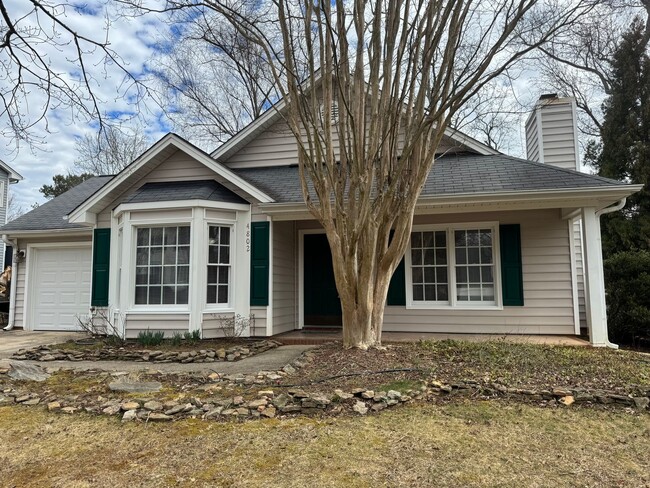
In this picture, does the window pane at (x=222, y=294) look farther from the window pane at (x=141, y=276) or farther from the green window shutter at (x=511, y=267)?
the green window shutter at (x=511, y=267)

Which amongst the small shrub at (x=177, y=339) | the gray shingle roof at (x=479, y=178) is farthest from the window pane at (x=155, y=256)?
the gray shingle roof at (x=479, y=178)

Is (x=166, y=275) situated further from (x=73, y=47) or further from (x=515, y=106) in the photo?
(x=515, y=106)

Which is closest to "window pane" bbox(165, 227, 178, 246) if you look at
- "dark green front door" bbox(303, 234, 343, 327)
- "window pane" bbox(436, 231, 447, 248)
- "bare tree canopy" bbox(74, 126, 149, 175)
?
"dark green front door" bbox(303, 234, 343, 327)

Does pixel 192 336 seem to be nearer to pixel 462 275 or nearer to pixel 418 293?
pixel 418 293

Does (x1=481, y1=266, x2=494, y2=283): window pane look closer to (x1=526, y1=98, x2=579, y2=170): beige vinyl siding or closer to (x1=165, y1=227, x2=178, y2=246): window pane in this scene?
(x1=526, y1=98, x2=579, y2=170): beige vinyl siding

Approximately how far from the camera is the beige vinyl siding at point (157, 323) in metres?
7.68

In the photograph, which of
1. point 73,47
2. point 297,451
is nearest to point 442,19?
point 73,47

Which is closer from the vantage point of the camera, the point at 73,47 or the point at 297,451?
the point at 297,451

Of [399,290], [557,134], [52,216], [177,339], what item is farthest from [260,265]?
[557,134]

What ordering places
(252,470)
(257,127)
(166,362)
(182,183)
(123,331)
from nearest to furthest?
(252,470) → (166,362) → (123,331) → (182,183) → (257,127)

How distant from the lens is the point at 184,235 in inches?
311

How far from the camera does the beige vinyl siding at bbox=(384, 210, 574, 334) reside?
26.4 feet

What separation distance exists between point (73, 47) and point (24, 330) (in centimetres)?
789

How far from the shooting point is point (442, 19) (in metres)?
5.43
